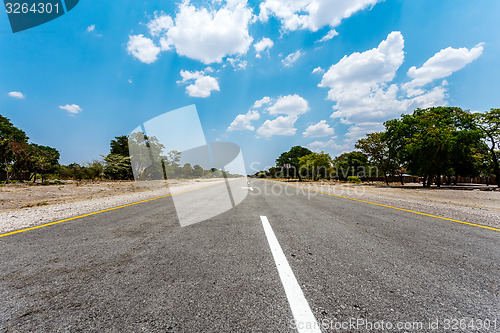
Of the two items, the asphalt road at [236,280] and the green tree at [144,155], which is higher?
the green tree at [144,155]

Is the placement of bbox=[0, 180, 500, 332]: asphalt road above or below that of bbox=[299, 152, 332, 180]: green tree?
below

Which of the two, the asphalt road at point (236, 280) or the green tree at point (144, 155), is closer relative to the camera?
the asphalt road at point (236, 280)

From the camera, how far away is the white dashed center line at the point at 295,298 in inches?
59.1

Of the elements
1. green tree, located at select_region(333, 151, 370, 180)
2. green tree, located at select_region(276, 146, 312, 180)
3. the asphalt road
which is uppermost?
green tree, located at select_region(276, 146, 312, 180)

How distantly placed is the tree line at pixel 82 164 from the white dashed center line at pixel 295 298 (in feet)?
112

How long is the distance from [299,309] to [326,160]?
50.1 m

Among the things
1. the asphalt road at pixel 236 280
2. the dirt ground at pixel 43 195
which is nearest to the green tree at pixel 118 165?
the dirt ground at pixel 43 195

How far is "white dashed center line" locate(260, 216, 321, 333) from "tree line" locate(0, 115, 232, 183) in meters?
34.1

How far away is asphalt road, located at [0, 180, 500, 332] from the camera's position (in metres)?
1.59

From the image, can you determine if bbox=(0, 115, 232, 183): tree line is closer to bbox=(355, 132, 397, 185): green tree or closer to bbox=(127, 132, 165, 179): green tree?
bbox=(127, 132, 165, 179): green tree

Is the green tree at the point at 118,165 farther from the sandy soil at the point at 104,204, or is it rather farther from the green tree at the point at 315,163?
the green tree at the point at 315,163

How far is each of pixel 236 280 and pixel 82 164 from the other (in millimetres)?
46962

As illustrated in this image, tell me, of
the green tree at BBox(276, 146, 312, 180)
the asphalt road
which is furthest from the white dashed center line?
the green tree at BBox(276, 146, 312, 180)

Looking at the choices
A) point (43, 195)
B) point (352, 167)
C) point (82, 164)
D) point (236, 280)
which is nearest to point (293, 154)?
point (352, 167)
